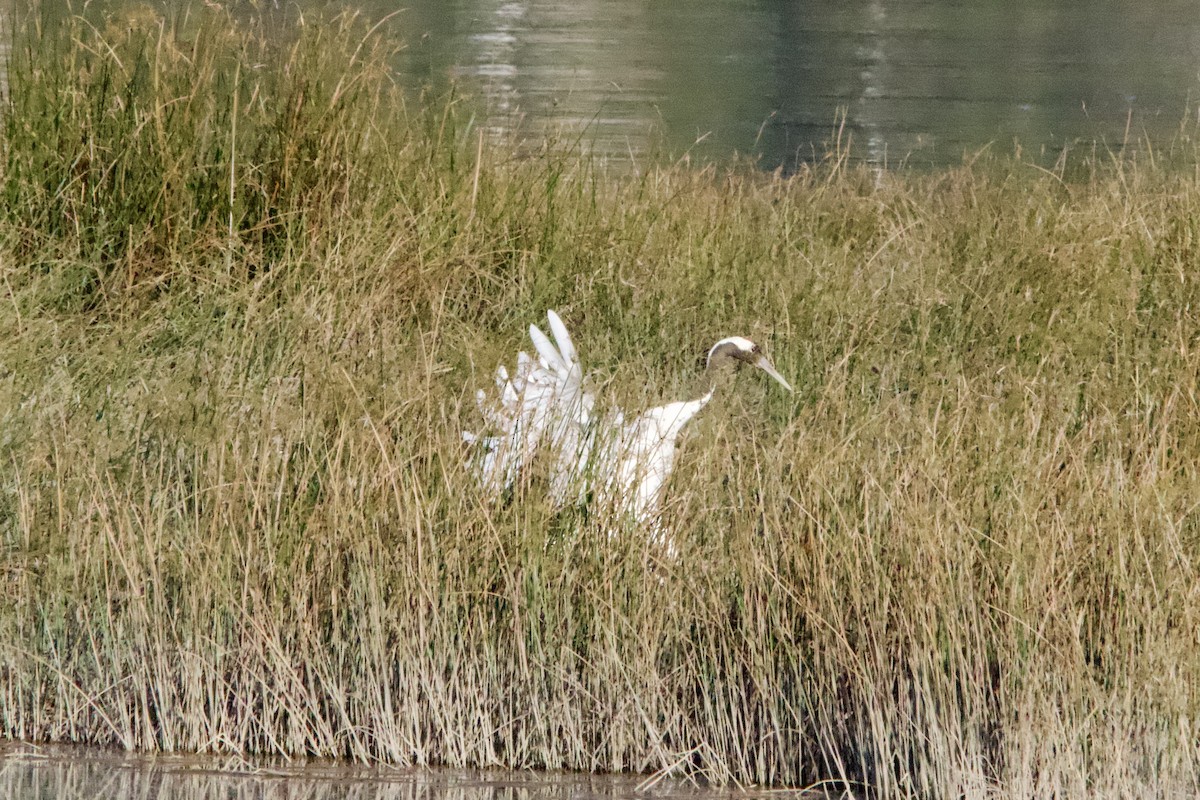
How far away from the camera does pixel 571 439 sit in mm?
4496

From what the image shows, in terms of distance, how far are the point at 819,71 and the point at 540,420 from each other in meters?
24.9

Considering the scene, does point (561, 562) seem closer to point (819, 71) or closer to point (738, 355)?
point (738, 355)

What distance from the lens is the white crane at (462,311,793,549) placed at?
4281 mm

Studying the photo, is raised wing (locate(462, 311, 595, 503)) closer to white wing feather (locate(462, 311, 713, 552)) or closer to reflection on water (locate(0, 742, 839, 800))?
white wing feather (locate(462, 311, 713, 552))

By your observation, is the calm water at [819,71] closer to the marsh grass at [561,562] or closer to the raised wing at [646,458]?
the marsh grass at [561,562]

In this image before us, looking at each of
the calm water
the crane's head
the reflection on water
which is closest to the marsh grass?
the reflection on water

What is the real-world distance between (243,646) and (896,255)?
3862 millimetres

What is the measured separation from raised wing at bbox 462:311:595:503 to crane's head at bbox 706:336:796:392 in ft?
1.93

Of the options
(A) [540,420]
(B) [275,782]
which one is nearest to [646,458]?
(A) [540,420]

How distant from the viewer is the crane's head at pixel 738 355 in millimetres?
5340

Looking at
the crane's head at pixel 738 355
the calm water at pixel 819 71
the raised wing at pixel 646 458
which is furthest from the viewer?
the calm water at pixel 819 71

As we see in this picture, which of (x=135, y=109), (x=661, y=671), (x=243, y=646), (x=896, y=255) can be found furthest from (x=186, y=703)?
(x=896, y=255)

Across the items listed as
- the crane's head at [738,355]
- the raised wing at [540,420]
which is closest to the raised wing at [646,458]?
the raised wing at [540,420]

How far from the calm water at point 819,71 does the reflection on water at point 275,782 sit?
6873 millimetres
